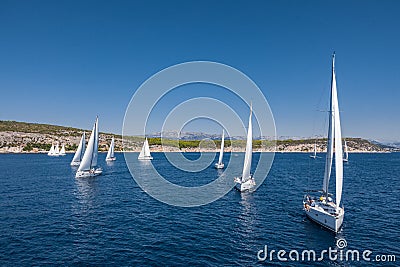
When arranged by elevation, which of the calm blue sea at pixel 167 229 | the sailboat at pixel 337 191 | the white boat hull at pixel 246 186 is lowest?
the calm blue sea at pixel 167 229

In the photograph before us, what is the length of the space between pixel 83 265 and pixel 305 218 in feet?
94.5

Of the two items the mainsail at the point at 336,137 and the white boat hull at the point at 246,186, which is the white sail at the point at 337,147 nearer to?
the mainsail at the point at 336,137

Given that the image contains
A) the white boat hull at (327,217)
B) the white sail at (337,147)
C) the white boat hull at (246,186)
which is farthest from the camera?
the white boat hull at (246,186)

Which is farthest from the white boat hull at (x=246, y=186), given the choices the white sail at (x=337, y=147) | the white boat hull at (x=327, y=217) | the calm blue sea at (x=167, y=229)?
the white sail at (x=337, y=147)

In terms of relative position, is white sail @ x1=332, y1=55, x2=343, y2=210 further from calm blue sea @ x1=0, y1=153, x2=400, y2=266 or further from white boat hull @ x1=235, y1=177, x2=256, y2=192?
white boat hull @ x1=235, y1=177, x2=256, y2=192

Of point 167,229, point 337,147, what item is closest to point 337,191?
point 337,147

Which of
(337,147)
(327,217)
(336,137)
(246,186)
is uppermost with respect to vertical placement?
(336,137)

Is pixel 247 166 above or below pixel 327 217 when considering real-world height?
above

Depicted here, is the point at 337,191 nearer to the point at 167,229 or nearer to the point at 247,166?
the point at 167,229

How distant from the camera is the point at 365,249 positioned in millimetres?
27969

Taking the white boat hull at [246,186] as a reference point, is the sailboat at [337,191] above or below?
above

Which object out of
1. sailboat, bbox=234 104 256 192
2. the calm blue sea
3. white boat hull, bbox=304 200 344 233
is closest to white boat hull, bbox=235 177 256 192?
sailboat, bbox=234 104 256 192

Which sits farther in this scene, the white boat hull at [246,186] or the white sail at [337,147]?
the white boat hull at [246,186]

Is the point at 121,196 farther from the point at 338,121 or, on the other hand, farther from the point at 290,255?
the point at 338,121
